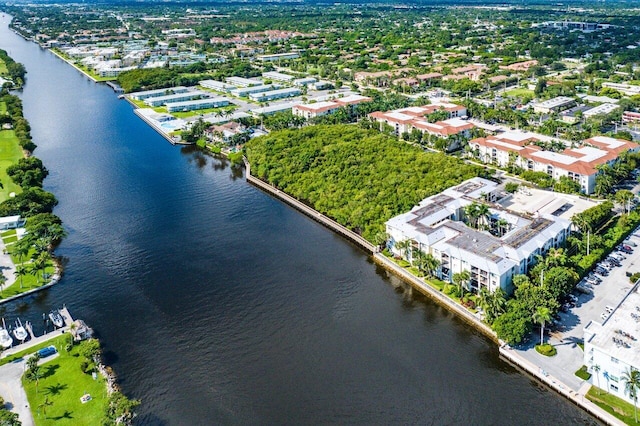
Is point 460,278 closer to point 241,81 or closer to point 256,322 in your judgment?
point 256,322

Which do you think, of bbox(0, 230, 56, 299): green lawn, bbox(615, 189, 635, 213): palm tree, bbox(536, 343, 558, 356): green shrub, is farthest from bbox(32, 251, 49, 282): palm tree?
bbox(615, 189, 635, 213): palm tree

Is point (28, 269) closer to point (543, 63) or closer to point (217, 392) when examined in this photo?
point (217, 392)

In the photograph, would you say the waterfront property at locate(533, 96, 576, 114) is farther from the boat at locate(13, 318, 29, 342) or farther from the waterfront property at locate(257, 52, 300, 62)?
the boat at locate(13, 318, 29, 342)

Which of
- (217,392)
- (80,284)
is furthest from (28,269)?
(217,392)

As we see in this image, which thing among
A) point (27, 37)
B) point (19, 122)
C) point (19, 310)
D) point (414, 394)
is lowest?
point (414, 394)

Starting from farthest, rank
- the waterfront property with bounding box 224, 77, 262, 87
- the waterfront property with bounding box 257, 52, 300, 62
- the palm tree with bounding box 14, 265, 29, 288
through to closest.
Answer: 1. the waterfront property with bounding box 257, 52, 300, 62
2. the waterfront property with bounding box 224, 77, 262, 87
3. the palm tree with bounding box 14, 265, 29, 288

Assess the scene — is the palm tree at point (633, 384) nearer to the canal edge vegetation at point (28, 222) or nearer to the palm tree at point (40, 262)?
the canal edge vegetation at point (28, 222)
